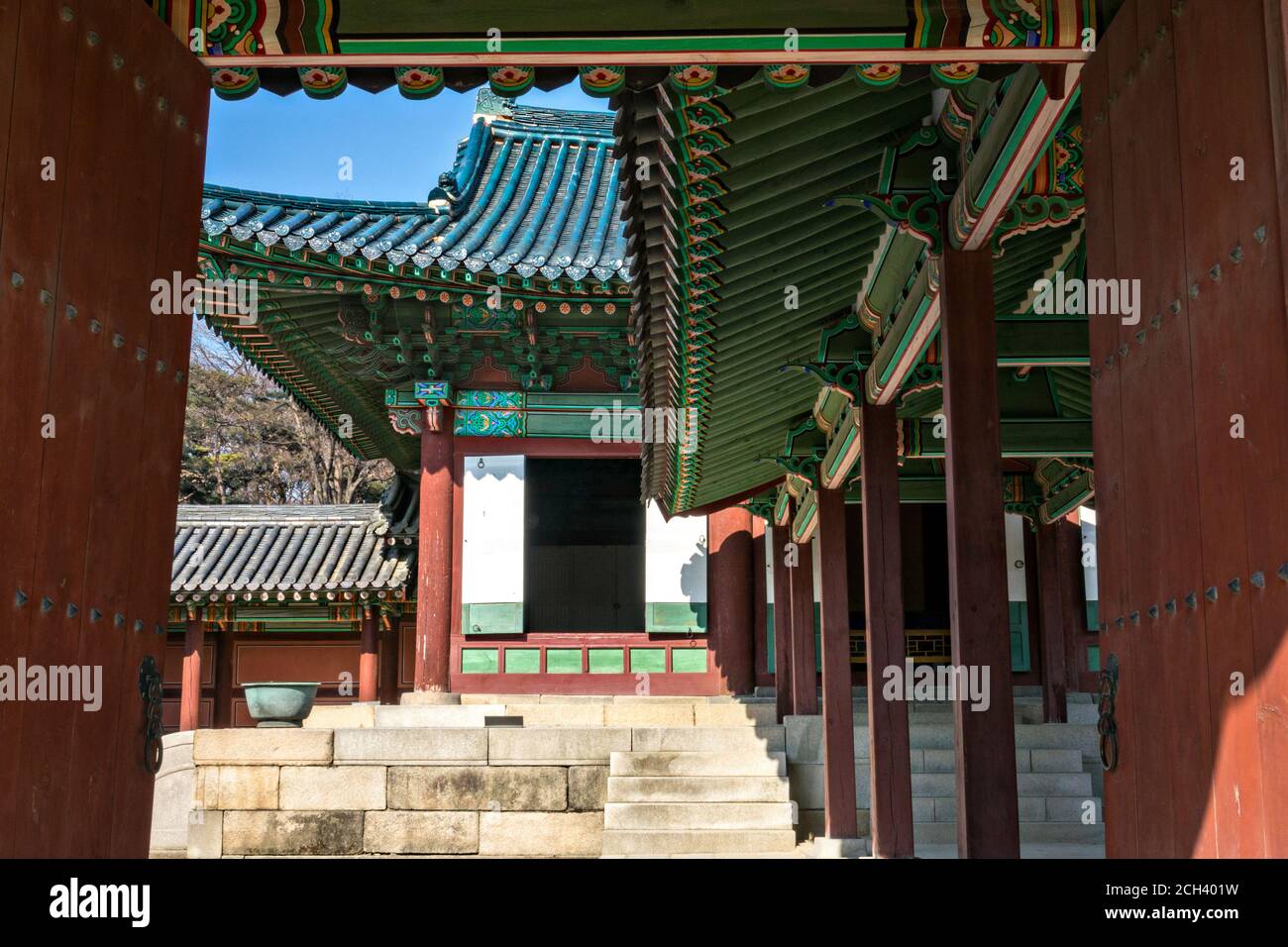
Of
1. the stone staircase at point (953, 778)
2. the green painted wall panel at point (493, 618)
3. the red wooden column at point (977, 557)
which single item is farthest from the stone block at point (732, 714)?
the red wooden column at point (977, 557)

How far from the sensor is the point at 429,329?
12.8 meters

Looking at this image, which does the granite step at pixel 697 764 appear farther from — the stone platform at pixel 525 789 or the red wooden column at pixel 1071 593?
the red wooden column at pixel 1071 593

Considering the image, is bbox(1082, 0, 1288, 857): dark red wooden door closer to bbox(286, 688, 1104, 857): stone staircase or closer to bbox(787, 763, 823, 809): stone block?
bbox(286, 688, 1104, 857): stone staircase

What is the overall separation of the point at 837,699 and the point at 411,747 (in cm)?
350

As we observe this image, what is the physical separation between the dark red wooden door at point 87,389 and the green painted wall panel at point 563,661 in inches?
388

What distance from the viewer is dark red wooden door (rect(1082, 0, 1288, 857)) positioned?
2.55 metres

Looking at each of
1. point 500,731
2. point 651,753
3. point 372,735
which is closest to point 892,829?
point 651,753

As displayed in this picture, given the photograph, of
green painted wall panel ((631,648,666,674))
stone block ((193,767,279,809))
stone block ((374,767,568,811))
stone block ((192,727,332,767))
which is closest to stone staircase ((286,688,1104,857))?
stone block ((374,767,568,811))

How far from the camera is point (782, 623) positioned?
12.8 meters

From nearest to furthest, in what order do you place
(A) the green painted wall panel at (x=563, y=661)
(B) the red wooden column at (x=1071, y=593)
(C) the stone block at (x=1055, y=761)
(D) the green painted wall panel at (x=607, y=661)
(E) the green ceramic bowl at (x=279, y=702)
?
(C) the stone block at (x=1055, y=761) < (E) the green ceramic bowl at (x=279, y=702) < (B) the red wooden column at (x=1071, y=593) < (A) the green painted wall panel at (x=563, y=661) < (D) the green painted wall panel at (x=607, y=661)

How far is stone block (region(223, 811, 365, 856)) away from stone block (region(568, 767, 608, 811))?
67.0 inches

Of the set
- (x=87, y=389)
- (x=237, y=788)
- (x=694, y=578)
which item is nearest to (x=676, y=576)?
(x=694, y=578)

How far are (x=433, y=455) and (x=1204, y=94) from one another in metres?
11.0

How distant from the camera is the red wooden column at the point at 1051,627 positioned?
11.9 m
